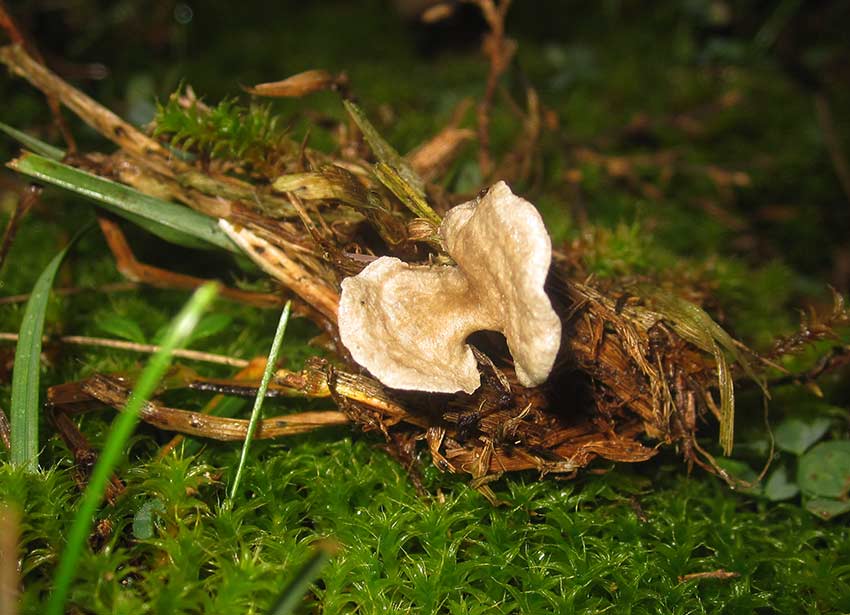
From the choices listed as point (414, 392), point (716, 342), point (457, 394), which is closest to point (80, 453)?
point (414, 392)

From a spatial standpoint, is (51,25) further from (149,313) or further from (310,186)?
(310,186)

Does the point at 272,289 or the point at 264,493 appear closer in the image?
the point at 264,493

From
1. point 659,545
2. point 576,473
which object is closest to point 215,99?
point 576,473

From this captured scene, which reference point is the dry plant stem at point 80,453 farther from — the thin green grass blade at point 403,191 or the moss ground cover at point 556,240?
the thin green grass blade at point 403,191

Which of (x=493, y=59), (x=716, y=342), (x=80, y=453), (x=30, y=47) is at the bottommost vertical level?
(x=716, y=342)

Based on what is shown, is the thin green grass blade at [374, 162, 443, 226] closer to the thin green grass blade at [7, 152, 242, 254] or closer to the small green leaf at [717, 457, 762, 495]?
the thin green grass blade at [7, 152, 242, 254]

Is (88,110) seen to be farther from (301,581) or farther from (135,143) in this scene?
(301,581)
